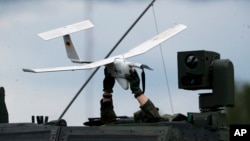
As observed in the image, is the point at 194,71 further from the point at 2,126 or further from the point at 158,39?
the point at 2,126

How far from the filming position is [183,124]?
17969mm

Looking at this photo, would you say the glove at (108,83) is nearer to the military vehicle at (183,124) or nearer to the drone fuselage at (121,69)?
the drone fuselage at (121,69)

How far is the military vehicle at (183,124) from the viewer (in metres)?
17.5

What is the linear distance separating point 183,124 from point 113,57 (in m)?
1.95

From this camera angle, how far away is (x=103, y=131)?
17609 mm

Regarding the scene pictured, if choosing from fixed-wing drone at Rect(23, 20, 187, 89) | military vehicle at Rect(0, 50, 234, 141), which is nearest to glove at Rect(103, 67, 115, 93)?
fixed-wing drone at Rect(23, 20, 187, 89)

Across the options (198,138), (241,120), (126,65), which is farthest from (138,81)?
(241,120)

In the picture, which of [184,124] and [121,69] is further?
[121,69]

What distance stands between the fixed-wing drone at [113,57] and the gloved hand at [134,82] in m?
0.08

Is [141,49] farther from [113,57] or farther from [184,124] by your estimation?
[184,124]

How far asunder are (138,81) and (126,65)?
35cm

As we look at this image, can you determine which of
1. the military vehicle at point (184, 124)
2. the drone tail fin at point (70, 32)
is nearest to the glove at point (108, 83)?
the military vehicle at point (184, 124)

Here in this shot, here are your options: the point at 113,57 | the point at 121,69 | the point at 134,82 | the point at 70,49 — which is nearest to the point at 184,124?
the point at 134,82

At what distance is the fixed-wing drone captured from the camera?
18.8m
